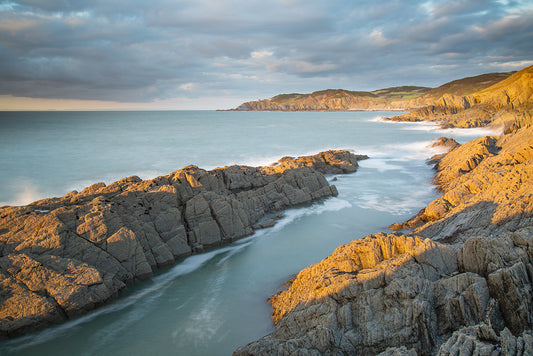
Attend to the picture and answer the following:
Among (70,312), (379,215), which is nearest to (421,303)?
(70,312)

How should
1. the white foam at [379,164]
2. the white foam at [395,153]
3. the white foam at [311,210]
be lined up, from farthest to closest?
the white foam at [395,153] → the white foam at [379,164] → the white foam at [311,210]

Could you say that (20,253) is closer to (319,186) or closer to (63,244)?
Result: (63,244)

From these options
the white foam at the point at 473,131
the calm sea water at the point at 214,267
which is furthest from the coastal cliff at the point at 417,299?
the white foam at the point at 473,131

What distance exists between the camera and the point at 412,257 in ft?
26.3

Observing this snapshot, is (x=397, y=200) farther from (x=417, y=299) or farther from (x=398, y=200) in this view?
(x=417, y=299)

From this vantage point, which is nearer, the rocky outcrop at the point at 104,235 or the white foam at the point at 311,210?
the rocky outcrop at the point at 104,235

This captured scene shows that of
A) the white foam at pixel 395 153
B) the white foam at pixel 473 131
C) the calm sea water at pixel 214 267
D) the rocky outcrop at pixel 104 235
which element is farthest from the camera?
the white foam at pixel 473 131

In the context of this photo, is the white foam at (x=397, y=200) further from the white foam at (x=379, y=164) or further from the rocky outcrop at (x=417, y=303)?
the rocky outcrop at (x=417, y=303)

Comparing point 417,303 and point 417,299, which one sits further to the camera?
point 417,299

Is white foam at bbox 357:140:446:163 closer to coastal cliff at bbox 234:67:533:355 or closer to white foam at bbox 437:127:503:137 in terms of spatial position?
white foam at bbox 437:127:503:137

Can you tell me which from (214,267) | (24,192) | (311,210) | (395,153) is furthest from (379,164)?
(24,192)

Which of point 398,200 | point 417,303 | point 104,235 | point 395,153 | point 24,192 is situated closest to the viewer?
point 417,303

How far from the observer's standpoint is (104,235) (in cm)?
1189

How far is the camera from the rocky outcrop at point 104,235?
963cm
